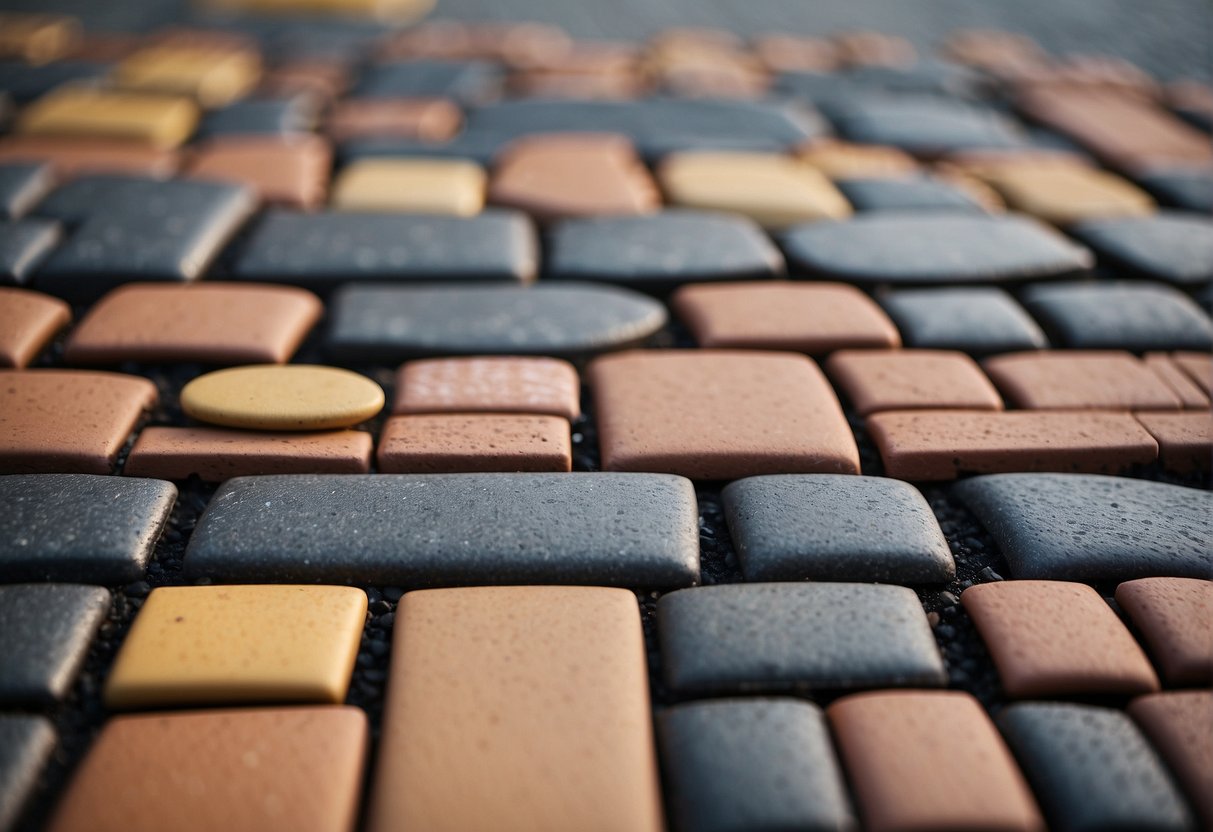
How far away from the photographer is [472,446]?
0.84 metres

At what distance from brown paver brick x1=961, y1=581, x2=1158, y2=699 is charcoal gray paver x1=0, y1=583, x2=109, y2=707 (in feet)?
2.10

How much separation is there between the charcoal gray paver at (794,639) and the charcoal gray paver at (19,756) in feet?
1.32

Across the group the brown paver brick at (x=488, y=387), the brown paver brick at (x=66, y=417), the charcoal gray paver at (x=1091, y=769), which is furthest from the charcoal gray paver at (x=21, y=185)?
the charcoal gray paver at (x=1091, y=769)

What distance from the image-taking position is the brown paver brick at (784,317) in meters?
1.01

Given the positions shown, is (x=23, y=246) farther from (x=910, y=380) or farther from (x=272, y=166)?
(x=910, y=380)

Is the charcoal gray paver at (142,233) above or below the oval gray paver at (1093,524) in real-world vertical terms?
below

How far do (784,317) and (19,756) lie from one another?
793mm

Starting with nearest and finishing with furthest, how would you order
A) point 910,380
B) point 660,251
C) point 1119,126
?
point 910,380 → point 660,251 → point 1119,126

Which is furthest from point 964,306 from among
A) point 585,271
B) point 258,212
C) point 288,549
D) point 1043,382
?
point 258,212

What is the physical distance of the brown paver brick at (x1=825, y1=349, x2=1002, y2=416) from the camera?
3.04 ft

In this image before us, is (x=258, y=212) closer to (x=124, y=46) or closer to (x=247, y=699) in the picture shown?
(x=247, y=699)

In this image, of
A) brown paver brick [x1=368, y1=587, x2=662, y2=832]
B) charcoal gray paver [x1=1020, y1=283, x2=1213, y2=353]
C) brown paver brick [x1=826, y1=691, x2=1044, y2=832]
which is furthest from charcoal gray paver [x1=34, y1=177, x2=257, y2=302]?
charcoal gray paver [x1=1020, y1=283, x2=1213, y2=353]

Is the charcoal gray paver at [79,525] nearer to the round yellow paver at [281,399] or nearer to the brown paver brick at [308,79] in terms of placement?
the round yellow paver at [281,399]

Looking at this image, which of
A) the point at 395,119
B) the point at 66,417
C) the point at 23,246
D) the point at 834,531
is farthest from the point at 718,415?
the point at 395,119
